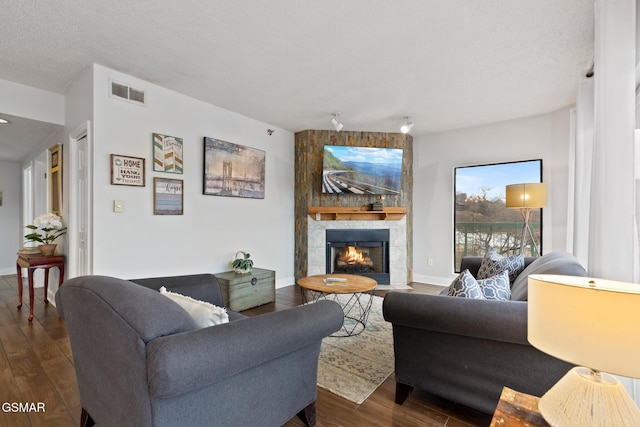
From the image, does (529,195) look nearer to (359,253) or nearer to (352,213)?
(352,213)

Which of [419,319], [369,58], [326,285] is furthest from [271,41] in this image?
[419,319]

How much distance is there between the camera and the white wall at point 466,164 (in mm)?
4031

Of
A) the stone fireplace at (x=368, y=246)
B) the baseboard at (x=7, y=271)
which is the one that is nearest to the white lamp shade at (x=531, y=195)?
the stone fireplace at (x=368, y=246)

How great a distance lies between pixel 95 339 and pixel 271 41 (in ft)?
7.56

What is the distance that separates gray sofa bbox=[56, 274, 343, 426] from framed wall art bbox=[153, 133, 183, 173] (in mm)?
2134

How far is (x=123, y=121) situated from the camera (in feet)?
9.95

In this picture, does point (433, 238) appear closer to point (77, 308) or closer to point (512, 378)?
point (512, 378)

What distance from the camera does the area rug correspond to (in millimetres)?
2027

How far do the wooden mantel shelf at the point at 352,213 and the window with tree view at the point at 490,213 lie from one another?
3.19 feet

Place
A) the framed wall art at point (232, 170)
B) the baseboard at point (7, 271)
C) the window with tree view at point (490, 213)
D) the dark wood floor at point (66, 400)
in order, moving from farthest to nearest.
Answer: the baseboard at point (7, 271) < the window with tree view at point (490, 213) < the framed wall art at point (232, 170) < the dark wood floor at point (66, 400)

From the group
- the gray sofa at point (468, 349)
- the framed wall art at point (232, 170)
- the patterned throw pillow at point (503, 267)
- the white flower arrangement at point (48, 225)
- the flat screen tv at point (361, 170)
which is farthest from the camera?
the flat screen tv at point (361, 170)

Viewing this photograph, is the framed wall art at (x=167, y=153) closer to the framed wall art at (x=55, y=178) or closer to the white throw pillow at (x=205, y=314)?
the framed wall art at (x=55, y=178)

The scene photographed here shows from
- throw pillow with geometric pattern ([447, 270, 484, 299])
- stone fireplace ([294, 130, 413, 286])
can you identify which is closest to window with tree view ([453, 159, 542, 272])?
stone fireplace ([294, 130, 413, 286])

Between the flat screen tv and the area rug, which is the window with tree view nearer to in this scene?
the flat screen tv
